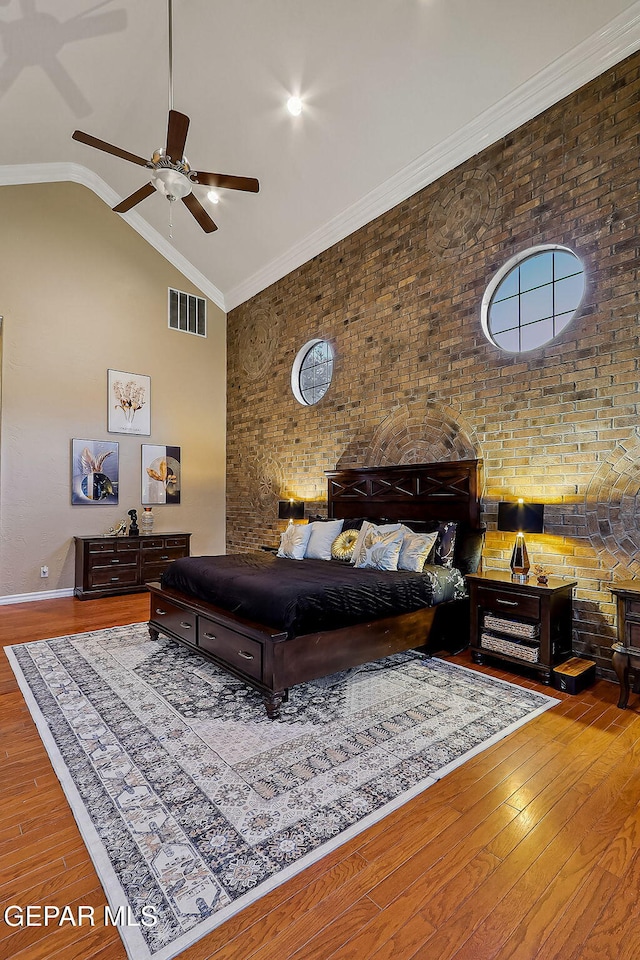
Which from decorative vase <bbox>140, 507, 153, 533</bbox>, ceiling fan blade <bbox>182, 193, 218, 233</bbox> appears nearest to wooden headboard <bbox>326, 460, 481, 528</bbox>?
decorative vase <bbox>140, 507, 153, 533</bbox>

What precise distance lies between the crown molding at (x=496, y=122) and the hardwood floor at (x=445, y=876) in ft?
15.4

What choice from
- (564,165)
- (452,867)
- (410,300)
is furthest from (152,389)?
(452,867)

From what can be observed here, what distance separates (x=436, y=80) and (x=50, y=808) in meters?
5.70

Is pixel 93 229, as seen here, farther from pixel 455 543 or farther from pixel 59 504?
pixel 455 543

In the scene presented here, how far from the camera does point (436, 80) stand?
4176 millimetres

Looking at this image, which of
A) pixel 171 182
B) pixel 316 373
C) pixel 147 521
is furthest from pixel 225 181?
pixel 147 521

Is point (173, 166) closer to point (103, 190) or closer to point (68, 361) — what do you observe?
point (68, 361)

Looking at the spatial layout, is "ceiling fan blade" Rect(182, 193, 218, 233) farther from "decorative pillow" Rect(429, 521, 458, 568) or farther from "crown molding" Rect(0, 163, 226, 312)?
"decorative pillow" Rect(429, 521, 458, 568)

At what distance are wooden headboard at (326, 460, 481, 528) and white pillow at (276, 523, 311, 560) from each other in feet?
2.55

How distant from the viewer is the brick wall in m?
3.52

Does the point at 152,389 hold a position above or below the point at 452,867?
above

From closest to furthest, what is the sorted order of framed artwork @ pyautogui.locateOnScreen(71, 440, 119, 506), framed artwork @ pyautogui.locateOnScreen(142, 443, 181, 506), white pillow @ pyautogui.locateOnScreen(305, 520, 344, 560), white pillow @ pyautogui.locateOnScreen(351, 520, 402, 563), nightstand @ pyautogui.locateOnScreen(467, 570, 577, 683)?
nightstand @ pyautogui.locateOnScreen(467, 570, 577, 683), white pillow @ pyautogui.locateOnScreen(351, 520, 402, 563), white pillow @ pyautogui.locateOnScreen(305, 520, 344, 560), framed artwork @ pyautogui.locateOnScreen(71, 440, 119, 506), framed artwork @ pyautogui.locateOnScreen(142, 443, 181, 506)

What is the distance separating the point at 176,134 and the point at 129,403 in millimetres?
4193

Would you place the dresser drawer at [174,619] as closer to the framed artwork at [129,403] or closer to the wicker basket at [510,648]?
the wicker basket at [510,648]
